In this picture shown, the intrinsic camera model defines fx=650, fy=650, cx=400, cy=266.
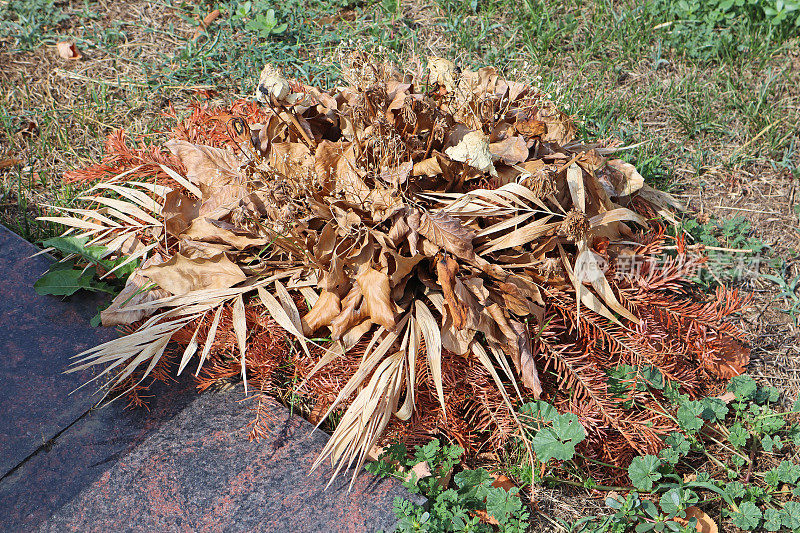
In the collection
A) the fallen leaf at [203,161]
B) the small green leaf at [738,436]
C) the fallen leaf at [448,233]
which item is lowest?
the small green leaf at [738,436]

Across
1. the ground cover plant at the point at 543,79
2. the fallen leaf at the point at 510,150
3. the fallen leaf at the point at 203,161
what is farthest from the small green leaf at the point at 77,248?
the fallen leaf at the point at 510,150

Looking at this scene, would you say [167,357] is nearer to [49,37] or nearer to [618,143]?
[618,143]

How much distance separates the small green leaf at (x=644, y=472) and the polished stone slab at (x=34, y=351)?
1730 mm

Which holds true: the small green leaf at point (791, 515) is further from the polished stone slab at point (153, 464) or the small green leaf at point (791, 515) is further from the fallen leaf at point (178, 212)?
the fallen leaf at point (178, 212)

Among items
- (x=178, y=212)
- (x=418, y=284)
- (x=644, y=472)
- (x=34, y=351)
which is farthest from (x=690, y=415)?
(x=34, y=351)

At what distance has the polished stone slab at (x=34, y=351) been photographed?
2.04m

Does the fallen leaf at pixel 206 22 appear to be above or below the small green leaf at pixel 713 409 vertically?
above

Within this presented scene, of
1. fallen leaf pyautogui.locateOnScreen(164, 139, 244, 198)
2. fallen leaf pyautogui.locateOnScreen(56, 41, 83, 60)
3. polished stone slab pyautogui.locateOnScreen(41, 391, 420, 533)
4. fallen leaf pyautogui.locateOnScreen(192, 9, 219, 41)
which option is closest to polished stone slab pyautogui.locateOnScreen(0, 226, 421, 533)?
polished stone slab pyautogui.locateOnScreen(41, 391, 420, 533)

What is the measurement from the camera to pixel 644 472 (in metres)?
1.97

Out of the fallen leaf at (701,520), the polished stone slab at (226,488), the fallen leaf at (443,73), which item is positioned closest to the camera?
the polished stone slab at (226,488)

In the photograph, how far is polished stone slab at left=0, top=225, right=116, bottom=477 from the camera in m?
2.04

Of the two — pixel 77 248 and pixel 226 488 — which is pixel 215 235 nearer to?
pixel 77 248

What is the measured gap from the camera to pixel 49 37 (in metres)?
3.53

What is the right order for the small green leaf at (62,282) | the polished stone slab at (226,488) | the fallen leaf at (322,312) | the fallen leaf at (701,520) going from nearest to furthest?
the polished stone slab at (226,488) → the fallen leaf at (701,520) → the fallen leaf at (322,312) → the small green leaf at (62,282)
